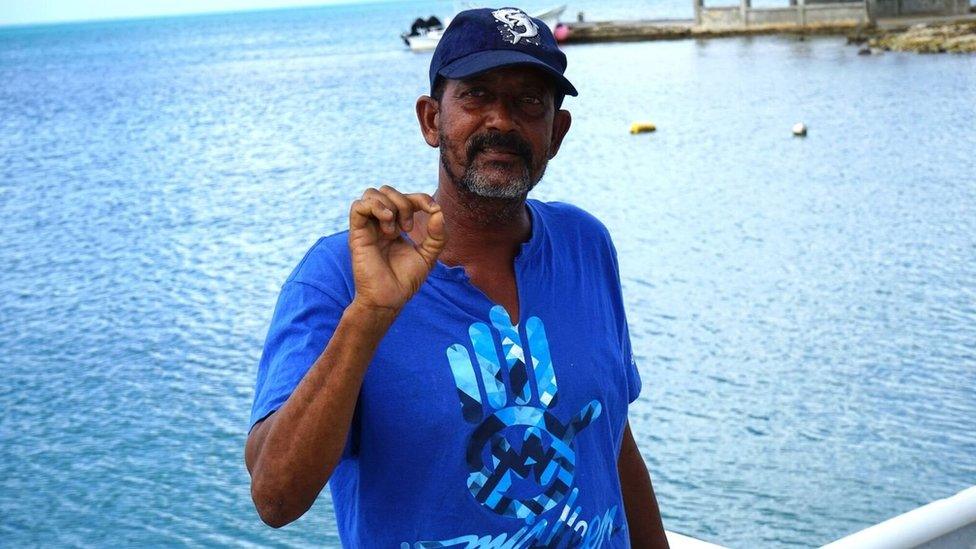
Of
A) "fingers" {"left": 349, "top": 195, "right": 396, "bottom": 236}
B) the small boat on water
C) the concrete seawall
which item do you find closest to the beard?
"fingers" {"left": 349, "top": 195, "right": 396, "bottom": 236}

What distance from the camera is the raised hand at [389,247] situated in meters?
1.94

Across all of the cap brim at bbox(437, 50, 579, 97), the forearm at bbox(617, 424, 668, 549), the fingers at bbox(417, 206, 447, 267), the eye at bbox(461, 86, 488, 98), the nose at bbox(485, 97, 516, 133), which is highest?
the cap brim at bbox(437, 50, 579, 97)

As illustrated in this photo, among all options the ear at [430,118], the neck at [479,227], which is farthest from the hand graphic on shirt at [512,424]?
the ear at [430,118]

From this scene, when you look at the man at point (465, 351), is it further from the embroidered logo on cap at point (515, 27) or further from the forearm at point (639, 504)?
the forearm at point (639, 504)

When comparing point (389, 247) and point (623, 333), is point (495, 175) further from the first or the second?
point (623, 333)

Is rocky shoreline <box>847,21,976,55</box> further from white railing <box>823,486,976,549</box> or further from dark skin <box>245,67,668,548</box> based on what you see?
dark skin <box>245,67,668,548</box>

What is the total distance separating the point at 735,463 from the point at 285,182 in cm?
1798

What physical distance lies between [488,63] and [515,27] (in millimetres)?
110

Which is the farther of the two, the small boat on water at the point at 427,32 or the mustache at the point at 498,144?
the small boat on water at the point at 427,32

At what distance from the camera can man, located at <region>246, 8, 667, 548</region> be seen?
6.44ft

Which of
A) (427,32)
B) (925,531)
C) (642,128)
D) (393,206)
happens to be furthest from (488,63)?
(427,32)

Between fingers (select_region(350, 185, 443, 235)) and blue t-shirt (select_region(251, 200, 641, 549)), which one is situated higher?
fingers (select_region(350, 185, 443, 235))

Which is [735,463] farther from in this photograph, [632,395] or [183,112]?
[183,112]

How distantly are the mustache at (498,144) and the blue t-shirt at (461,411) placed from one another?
0.71 ft
